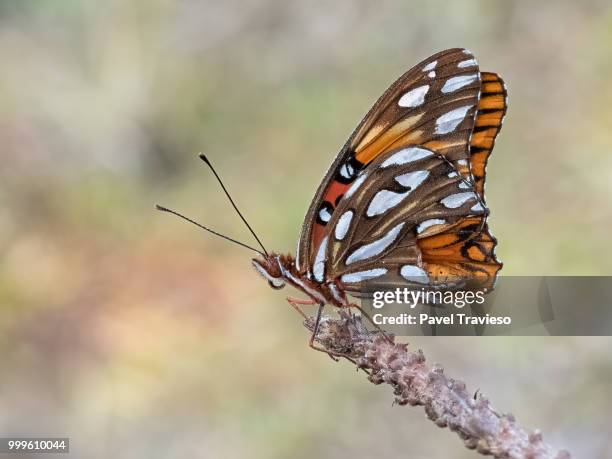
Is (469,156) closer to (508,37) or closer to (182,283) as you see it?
(182,283)

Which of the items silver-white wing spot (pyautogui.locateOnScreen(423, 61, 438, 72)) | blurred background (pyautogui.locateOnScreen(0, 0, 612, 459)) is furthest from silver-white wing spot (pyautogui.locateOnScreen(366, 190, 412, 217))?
blurred background (pyautogui.locateOnScreen(0, 0, 612, 459))

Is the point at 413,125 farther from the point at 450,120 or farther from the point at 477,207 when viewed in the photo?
the point at 477,207

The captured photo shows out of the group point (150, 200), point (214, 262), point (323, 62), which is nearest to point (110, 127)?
point (150, 200)

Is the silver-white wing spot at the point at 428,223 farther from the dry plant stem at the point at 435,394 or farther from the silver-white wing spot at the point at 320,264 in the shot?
the dry plant stem at the point at 435,394

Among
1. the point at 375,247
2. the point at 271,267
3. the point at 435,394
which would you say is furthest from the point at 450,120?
the point at 435,394

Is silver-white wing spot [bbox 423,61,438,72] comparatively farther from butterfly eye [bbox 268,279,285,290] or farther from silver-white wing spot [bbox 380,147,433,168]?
butterfly eye [bbox 268,279,285,290]
